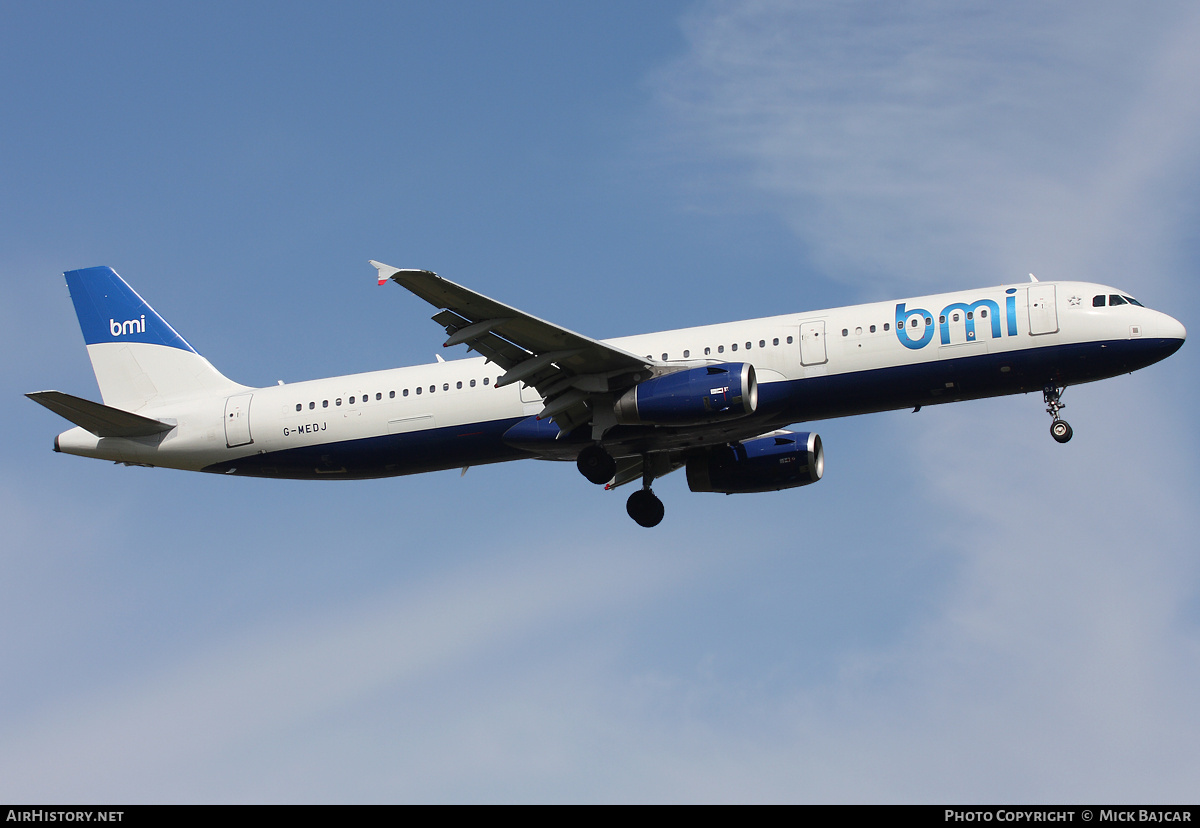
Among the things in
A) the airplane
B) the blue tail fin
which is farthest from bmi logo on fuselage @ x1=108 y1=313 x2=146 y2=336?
the airplane

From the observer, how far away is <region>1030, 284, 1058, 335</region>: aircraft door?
31.0 metres

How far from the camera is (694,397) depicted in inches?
1198

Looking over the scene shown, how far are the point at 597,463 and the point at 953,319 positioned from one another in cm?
987

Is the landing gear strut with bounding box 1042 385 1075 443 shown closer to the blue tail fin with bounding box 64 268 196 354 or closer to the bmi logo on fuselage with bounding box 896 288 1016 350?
the bmi logo on fuselage with bounding box 896 288 1016 350

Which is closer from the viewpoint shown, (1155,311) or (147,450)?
(1155,311)

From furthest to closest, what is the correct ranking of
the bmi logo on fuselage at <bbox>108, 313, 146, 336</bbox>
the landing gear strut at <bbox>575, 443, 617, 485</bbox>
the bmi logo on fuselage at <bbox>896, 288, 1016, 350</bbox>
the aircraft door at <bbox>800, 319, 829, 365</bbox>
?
the bmi logo on fuselage at <bbox>108, 313, 146, 336</bbox>, the landing gear strut at <bbox>575, 443, 617, 485</bbox>, the aircraft door at <bbox>800, 319, 829, 365</bbox>, the bmi logo on fuselage at <bbox>896, 288, 1016, 350</bbox>

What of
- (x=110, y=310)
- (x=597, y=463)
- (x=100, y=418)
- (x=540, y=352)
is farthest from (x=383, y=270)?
(x=110, y=310)

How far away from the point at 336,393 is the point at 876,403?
15.2m

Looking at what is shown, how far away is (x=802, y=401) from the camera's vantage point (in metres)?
31.8

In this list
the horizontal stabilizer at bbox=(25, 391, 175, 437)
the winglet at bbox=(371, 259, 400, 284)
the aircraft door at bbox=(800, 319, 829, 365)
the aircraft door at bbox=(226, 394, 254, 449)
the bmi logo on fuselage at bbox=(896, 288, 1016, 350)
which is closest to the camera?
the winglet at bbox=(371, 259, 400, 284)

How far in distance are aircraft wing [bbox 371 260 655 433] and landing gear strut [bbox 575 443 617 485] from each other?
0.82 m

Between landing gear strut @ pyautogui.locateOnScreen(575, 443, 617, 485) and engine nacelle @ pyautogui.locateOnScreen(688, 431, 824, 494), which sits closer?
landing gear strut @ pyautogui.locateOnScreen(575, 443, 617, 485)

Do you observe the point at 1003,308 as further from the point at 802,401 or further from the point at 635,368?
the point at 635,368
